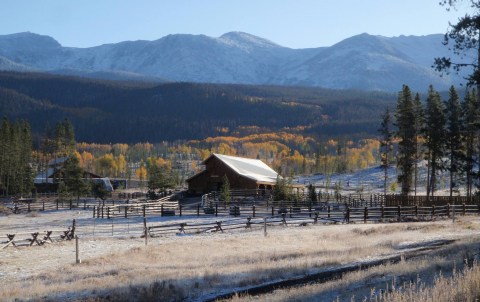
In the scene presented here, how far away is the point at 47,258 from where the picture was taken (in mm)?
27547

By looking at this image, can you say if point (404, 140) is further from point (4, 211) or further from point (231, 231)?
point (4, 211)

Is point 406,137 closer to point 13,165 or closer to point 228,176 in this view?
point 228,176

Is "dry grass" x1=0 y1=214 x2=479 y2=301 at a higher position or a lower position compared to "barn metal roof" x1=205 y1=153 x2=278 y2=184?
lower

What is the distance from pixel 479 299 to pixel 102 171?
648ft

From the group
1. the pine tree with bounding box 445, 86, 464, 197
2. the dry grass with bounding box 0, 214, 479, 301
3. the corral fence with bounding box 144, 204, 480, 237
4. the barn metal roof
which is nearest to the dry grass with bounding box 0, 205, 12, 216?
the corral fence with bounding box 144, 204, 480, 237

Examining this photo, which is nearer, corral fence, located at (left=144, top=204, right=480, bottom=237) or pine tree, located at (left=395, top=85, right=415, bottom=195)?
corral fence, located at (left=144, top=204, right=480, bottom=237)

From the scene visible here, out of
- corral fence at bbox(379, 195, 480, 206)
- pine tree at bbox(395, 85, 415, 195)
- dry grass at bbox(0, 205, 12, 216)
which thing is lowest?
dry grass at bbox(0, 205, 12, 216)

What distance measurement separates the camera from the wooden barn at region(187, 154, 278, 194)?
76062mm

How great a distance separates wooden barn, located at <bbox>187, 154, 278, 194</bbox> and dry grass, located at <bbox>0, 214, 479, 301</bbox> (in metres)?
38.9

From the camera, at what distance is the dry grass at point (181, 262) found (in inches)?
640

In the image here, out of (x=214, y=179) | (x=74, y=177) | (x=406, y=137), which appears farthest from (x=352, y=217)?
(x=74, y=177)

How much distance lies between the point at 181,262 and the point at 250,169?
59.4 meters

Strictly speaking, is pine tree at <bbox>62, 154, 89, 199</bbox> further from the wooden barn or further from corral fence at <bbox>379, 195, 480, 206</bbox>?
corral fence at <bbox>379, 195, 480, 206</bbox>

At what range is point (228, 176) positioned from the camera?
7731 centimetres
